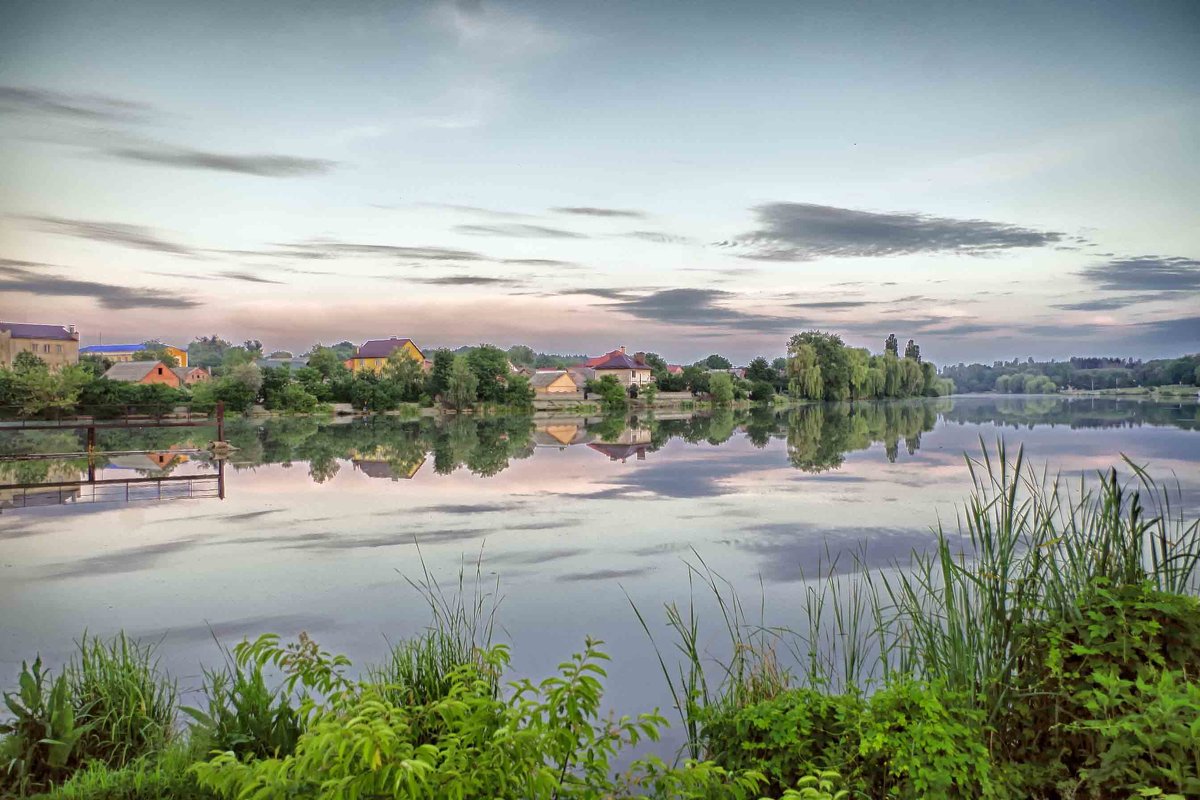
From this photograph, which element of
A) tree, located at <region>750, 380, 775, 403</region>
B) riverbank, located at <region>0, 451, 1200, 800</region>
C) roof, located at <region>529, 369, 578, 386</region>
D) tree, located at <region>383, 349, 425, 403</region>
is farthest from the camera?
roof, located at <region>529, 369, 578, 386</region>

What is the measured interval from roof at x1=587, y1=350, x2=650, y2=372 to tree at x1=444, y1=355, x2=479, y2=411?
27.0 meters

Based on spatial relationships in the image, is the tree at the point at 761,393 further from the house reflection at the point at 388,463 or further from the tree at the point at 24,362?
the tree at the point at 24,362

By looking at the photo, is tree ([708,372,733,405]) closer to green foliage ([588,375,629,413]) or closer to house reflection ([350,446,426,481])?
green foliage ([588,375,629,413])

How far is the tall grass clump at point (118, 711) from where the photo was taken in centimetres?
376

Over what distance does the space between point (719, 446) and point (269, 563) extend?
1720cm

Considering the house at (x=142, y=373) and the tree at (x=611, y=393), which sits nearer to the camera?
the house at (x=142, y=373)

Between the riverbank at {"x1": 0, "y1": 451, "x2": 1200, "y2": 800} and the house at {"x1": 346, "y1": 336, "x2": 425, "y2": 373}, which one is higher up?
the house at {"x1": 346, "y1": 336, "x2": 425, "y2": 373}

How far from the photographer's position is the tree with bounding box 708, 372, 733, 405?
167 ft

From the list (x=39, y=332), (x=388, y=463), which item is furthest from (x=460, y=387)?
(x=39, y=332)

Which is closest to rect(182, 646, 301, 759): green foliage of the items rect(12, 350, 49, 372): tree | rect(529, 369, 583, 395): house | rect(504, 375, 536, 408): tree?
rect(12, 350, 49, 372): tree

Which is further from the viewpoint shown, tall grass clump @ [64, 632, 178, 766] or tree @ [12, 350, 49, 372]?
tree @ [12, 350, 49, 372]

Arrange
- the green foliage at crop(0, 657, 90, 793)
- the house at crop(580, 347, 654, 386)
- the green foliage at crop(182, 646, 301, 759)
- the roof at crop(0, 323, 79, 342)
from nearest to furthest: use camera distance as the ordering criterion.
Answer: the green foliage at crop(0, 657, 90, 793)
the green foliage at crop(182, 646, 301, 759)
the roof at crop(0, 323, 79, 342)
the house at crop(580, 347, 654, 386)

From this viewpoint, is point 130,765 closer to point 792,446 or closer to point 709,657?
point 709,657

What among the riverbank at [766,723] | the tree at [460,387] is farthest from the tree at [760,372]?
the riverbank at [766,723]
